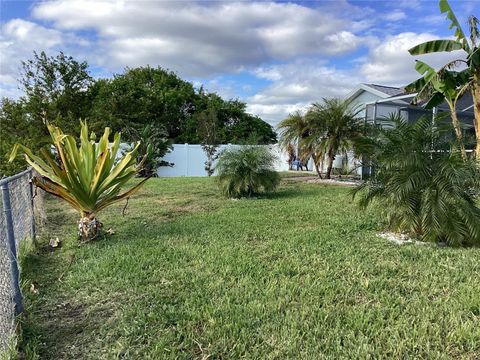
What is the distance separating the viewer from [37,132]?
814 inches

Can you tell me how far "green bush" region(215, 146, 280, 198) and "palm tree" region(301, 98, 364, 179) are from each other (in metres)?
4.58

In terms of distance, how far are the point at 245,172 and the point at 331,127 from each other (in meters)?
5.69

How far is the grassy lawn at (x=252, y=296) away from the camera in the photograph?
2.90 m

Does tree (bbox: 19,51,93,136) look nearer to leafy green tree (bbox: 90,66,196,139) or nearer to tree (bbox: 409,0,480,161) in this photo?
leafy green tree (bbox: 90,66,196,139)

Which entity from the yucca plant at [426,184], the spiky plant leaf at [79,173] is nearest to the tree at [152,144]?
the spiky plant leaf at [79,173]

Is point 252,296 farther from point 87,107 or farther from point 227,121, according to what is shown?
point 227,121

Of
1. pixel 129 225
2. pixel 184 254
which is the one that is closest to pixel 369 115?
pixel 129 225

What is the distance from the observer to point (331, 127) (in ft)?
49.1

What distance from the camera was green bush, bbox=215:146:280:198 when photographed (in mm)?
10633

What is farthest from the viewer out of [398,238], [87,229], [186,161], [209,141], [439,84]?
[186,161]

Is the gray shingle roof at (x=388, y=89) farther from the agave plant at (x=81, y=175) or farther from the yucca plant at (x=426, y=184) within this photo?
the agave plant at (x=81, y=175)

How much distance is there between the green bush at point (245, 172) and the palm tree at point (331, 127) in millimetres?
4580

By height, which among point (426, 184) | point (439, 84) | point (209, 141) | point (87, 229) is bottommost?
point (87, 229)

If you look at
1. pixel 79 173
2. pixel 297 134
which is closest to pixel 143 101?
pixel 297 134
